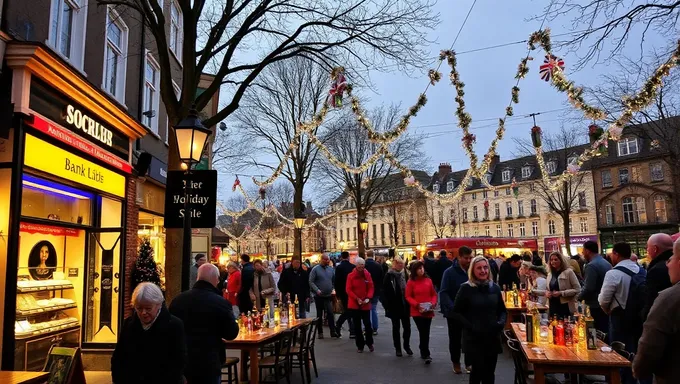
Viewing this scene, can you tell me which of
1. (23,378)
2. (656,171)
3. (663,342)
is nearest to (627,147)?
(656,171)

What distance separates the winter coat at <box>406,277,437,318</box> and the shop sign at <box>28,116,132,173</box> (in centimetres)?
617

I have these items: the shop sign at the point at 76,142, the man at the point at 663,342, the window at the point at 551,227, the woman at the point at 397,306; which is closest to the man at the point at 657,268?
the man at the point at 663,342

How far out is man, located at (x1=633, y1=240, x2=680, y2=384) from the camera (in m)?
3.07

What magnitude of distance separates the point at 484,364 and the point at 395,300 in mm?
4222

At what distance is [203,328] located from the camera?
16.8ft

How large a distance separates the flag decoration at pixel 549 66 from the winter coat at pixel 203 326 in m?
8.71

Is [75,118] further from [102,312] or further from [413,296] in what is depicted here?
[413,296]

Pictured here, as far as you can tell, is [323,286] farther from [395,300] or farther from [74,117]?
[74,117]

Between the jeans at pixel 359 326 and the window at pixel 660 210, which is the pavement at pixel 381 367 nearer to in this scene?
the jeans at pixel 359 326

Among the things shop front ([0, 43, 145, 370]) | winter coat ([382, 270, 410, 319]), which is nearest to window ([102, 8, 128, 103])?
shop front ([0, 43, 145, 370])

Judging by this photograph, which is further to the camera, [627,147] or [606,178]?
[606,178]

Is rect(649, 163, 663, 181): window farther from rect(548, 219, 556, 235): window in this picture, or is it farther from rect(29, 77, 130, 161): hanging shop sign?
rect(29, 77, 130, 161): hanging shop sign

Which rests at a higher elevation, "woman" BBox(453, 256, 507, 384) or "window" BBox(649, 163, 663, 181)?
"window" BBox(649, 163, 663, 181)

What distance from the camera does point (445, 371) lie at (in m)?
8.66
